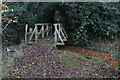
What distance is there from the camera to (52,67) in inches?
233

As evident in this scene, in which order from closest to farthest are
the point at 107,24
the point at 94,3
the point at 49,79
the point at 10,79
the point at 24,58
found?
the point at 10,79
the point at 49,79
the point at 24,58
the point at 94,3
the point at 107,24

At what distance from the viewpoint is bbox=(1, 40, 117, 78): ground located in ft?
17.7

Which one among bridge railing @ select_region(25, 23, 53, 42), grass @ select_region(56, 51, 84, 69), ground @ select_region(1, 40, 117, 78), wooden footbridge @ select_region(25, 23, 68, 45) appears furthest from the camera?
bridge railing @ select_region(25, 23, 53, 42)

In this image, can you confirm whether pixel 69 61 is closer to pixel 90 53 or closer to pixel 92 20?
pixel 90 53

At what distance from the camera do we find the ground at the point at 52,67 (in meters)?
5.38

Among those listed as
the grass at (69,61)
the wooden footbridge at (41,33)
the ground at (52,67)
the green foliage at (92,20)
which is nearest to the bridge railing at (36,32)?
the wooden footbridge at (41,33)

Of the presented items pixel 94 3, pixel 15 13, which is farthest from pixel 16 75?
pixel 94 3

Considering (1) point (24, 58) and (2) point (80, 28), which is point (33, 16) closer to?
(2) point (80, 28)

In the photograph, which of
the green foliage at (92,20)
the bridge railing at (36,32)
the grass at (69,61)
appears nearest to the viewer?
the grass at (69,61)

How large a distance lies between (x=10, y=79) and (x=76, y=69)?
8.69 feet

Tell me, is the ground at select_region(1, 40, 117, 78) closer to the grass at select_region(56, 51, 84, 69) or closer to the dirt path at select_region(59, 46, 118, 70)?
the grass at select_region(56, 51, 84, 69)

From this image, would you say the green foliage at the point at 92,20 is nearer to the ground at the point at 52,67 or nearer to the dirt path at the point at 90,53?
the dirt path at the point at 90,53

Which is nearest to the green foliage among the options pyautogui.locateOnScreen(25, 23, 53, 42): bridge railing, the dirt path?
the dirt path

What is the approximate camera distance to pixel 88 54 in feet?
29.6
